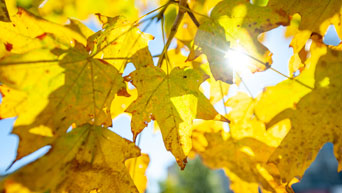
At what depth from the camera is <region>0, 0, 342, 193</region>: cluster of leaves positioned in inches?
19.1

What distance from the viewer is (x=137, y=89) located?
59cm

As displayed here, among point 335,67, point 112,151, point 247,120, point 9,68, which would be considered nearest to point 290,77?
point 335,67

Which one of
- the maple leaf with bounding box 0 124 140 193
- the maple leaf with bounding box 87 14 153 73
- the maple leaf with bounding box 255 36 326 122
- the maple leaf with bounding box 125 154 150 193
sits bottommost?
the maple leaf with bounding box 125 154 150 193

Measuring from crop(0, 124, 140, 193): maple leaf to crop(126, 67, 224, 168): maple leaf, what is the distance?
0.20 ft

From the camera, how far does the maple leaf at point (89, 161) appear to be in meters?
0.45

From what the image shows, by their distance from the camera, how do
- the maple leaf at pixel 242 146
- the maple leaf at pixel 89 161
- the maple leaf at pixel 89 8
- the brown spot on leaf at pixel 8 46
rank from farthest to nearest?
the maple leaf at pixel 89 8 → the maple leaf at pixel 242 146 → the brown spot on leaf at pixel 8 46 → the maple leaf at pixel 89 161

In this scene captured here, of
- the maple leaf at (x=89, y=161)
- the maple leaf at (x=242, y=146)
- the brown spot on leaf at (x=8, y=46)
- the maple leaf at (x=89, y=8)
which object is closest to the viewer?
the maple leaf at (x=89, y=161)

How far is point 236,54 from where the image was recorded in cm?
59

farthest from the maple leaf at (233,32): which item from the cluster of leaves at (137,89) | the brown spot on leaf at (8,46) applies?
the brown spot on leaf at (8,46)

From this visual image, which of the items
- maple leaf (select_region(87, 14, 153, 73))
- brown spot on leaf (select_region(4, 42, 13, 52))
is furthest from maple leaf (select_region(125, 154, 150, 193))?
brown spot on leaf (select_region(4, 42, 13, 52))

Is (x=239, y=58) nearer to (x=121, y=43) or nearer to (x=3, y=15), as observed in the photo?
(x=121, y=43)

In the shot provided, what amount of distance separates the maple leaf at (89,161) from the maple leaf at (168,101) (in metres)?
0.06

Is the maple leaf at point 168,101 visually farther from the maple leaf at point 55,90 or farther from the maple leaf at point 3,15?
the maple leaf at point 3,15

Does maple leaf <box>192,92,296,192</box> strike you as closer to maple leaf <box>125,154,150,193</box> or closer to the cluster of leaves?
the cluster of leaves
